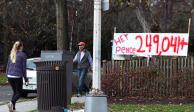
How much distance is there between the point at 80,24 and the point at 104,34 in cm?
275

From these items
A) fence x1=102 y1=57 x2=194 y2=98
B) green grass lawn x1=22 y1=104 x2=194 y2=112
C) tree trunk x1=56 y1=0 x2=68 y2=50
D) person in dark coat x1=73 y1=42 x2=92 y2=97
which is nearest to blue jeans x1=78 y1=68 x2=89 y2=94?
person in dark coat x1=73 y1=42 x2=92 y2=97

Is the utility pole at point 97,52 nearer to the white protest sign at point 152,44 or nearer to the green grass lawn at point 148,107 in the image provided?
the green grass lawn at point 148,107

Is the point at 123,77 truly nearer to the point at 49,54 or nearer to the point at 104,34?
the point at 49,54

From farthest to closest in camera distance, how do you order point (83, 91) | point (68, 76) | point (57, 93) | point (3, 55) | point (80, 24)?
point (3, 55), point (80, 24), point (83, 91), point (68, 76), point (57, 93)

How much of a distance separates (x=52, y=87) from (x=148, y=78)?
15.5ft

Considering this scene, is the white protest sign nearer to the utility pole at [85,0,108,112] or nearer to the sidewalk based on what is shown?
the sidewalk

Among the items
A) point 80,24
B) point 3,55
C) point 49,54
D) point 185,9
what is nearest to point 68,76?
point 49,54

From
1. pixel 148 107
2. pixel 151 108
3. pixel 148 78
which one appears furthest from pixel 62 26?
pixel 151 108

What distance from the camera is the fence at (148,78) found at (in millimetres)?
16734

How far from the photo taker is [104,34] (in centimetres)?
4116

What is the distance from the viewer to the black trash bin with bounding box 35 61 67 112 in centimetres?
1276

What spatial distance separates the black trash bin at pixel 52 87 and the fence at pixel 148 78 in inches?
162

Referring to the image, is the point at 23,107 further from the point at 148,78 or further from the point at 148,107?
the point at 148,78

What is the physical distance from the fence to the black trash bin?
13.5ft
